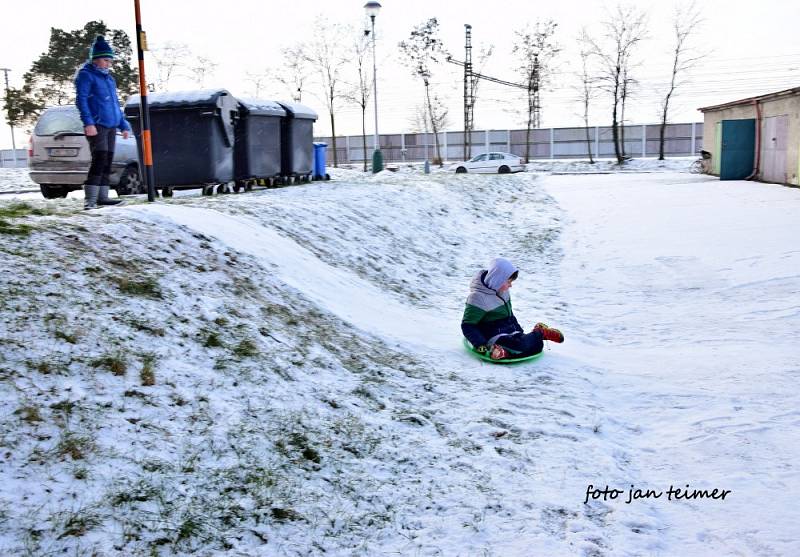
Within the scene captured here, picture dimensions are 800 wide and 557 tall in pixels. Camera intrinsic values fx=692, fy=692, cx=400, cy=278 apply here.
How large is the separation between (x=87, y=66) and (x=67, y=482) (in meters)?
6.24

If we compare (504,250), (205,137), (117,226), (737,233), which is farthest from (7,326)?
(737,233)

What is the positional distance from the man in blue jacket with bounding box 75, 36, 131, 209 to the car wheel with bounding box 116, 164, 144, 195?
5.64 m

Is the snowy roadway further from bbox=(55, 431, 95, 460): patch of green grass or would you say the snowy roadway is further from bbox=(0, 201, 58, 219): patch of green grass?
bbox=(55, 431, 95, 460): patch of green grass

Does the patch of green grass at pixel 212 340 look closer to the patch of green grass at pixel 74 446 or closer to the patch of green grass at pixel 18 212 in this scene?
the patch of green grass at pixel 74 446

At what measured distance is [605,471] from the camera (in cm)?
383

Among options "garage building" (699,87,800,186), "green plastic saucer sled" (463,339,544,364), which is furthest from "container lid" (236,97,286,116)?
"garage building" (699,87,800,186)

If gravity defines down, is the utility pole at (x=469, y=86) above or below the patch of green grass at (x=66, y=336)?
above

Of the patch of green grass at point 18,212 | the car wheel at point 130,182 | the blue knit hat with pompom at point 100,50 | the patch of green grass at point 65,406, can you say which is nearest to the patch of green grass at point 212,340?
A: the patch of green grass at point 65,406

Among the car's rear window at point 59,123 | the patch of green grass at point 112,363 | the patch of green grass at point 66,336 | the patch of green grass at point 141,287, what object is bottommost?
the patch of green grass at point 112,363

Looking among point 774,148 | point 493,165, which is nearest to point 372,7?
point 493,165

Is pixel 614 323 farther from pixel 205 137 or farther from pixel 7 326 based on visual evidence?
pixel 205 137

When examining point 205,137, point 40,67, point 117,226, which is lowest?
point 117,226

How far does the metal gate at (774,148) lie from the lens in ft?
68.0

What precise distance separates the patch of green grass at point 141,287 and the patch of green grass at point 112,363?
0.88 metres
